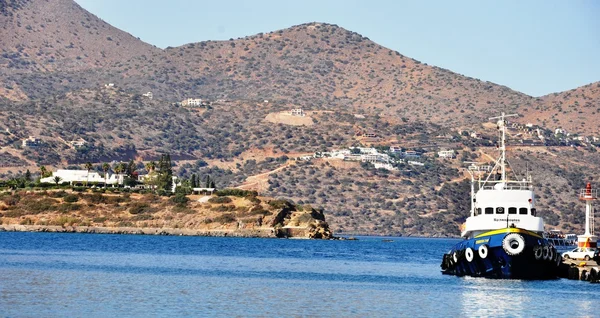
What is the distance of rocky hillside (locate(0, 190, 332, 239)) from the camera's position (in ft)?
577

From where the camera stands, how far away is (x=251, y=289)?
7069cm

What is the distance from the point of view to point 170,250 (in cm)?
12150

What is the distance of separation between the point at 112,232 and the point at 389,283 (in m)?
98.5

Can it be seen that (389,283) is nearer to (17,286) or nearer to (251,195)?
(17,286)

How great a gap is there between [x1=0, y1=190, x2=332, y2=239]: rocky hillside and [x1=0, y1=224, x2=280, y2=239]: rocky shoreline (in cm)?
16

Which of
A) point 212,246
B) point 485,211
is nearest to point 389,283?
point 485,211

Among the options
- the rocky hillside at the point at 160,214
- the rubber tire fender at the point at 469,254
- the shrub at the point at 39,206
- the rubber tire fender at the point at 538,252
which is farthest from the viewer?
the shrub at the point at 39,206

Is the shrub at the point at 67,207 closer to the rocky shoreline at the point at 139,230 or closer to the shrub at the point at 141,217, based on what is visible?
the rocky shoreline at the point at 139,230

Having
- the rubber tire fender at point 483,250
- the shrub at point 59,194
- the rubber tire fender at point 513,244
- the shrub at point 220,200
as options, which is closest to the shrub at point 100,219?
the shrub at point 59,194

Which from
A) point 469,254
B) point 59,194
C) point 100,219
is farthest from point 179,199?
point 469,254

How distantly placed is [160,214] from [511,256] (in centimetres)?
11384

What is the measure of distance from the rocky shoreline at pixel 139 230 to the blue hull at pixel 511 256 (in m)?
100

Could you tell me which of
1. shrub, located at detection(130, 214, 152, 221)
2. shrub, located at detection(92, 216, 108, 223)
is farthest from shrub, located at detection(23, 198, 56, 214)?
shrub, located at detection(130, 214, 152, 221)

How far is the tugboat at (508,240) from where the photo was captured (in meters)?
74.0
